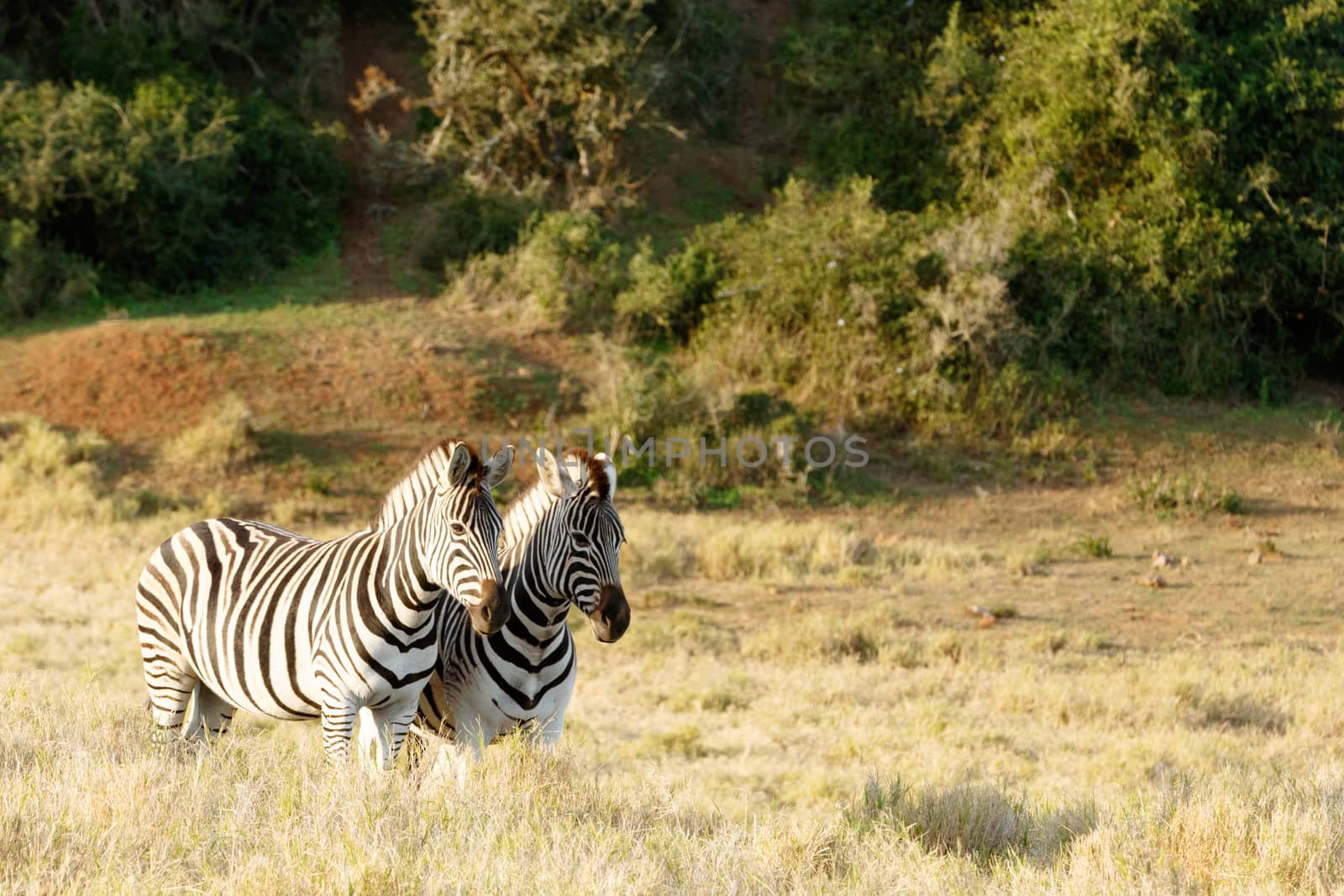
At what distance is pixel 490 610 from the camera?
15.9 ft

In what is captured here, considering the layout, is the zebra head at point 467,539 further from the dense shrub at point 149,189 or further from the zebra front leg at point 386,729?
the dense shrub at point 149,189

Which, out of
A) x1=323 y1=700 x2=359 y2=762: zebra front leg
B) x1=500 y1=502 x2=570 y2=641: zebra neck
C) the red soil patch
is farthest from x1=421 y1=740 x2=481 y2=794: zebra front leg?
the red soil patch

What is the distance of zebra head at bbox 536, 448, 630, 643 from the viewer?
5.49 m

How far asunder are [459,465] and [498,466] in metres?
0.27

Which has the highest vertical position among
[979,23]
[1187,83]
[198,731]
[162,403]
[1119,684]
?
[979,23]

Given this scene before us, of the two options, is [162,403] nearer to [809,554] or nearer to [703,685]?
[809,554]

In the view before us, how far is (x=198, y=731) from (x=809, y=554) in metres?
8.59

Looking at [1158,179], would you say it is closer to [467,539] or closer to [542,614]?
[542,614]

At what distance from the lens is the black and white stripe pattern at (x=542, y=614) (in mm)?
5547

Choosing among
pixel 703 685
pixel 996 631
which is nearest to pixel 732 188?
pixel 996 631

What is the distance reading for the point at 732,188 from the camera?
926 inches

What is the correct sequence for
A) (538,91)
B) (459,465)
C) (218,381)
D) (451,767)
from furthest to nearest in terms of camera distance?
1. (538,91)
2. (218,381)
3. (451,767)
4. (459,465)

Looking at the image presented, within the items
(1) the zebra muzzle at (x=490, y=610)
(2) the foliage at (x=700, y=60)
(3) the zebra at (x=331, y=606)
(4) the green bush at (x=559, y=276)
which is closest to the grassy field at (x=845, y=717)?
(3) the zebra at (x=331, y=606)

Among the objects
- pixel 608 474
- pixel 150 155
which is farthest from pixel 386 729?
pixel 150 155
